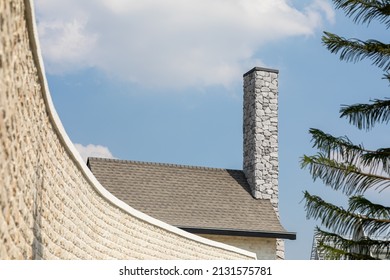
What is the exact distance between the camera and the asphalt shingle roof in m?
20.1

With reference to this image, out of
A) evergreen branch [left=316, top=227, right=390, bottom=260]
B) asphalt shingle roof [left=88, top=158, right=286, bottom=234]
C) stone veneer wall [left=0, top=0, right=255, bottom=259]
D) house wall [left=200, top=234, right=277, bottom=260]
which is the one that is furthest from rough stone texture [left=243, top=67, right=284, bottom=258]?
stone veneer wall [left=0, top=0, right=255, bottom=259]

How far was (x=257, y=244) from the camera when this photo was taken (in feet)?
67.8

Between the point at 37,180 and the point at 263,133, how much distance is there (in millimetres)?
16081

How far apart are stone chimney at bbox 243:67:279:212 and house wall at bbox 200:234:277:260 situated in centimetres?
152

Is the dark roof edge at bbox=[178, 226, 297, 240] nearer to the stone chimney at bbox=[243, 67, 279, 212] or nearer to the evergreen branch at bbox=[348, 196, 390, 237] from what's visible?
the stone chimney at bbox=[243, 67, 279, 212]

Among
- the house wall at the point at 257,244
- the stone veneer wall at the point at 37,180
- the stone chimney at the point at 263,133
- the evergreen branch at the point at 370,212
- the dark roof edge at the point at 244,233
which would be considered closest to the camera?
the stone veneer wall at the point at 37,180

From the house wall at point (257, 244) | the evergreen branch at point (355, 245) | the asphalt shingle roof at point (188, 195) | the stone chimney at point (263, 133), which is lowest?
the evergreen branch at point (355, 245)

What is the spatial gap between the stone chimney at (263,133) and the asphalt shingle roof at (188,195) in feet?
1.34

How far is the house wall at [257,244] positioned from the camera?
66.8 feet

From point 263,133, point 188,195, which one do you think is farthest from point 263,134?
point 188,195

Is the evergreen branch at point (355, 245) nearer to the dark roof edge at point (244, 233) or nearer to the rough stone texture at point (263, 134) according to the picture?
the dark roof edge at point (244, 233)

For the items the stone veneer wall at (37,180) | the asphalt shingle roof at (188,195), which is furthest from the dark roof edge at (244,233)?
the stone veneer wall at (37,180)
